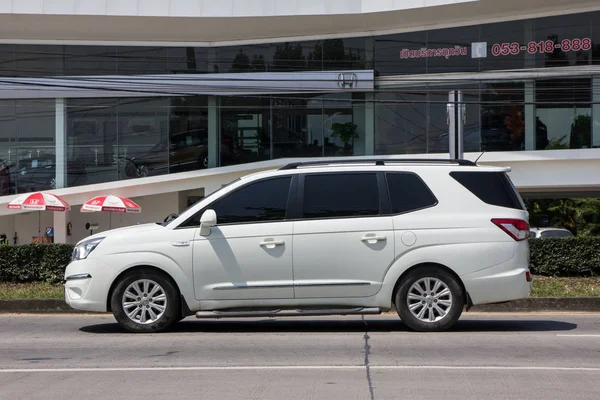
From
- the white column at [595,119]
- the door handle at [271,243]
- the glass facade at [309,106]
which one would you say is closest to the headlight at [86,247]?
the door handle at [271,243]

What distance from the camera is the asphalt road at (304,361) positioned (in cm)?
727

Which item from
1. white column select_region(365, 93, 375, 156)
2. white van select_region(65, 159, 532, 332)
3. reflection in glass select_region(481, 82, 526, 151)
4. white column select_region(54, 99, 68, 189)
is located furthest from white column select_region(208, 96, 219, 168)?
white van select_region(65, 159, 532, 332)

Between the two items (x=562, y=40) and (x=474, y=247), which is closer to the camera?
(x=474, y=247)

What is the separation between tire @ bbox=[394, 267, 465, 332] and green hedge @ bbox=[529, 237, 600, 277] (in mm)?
9296

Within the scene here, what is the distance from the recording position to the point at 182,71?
102 ft

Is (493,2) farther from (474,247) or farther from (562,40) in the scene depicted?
(474,247)

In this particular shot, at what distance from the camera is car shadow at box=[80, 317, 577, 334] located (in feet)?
36.6

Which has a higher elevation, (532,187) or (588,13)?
(588,13)

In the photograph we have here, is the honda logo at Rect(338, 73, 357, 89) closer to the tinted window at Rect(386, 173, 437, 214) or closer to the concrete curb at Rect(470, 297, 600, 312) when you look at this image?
the concrete curb at Rect(470, 297, 600, 312)

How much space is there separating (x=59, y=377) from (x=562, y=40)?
23600 millimetres

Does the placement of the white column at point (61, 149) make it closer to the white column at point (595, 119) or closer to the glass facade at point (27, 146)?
the glass facade at point (27, 146)

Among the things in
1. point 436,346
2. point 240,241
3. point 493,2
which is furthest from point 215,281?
point 493,2

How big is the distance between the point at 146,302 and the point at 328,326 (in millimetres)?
2524

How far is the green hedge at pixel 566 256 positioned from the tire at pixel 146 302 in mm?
10790
